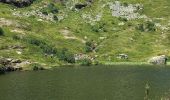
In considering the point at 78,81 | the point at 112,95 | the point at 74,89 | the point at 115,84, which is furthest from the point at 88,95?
the point at 78,81

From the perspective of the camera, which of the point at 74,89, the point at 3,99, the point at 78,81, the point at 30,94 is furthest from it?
the point at 78,81

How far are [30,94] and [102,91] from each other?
20237 millimetres

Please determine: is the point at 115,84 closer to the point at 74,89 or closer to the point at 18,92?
the point at 74,89

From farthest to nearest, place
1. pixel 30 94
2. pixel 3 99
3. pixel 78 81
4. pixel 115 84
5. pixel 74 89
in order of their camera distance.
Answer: pixel 78 81 < pixel 115 84 < pixel 74 89 < pixel 30 94 < pixel 3 99

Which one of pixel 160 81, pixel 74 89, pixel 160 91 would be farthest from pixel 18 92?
pixel 160 81

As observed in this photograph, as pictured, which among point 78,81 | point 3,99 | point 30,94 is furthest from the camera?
point 78,81

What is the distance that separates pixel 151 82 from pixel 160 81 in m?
3.43

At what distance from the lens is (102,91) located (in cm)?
12312

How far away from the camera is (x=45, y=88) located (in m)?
131

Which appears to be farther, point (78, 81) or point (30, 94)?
point (78, 81)

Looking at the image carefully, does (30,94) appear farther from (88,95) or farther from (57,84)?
(57,84)

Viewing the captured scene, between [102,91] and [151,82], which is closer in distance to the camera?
[102,91]

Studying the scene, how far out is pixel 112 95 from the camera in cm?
11338

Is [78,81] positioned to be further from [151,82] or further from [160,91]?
[160,91]
